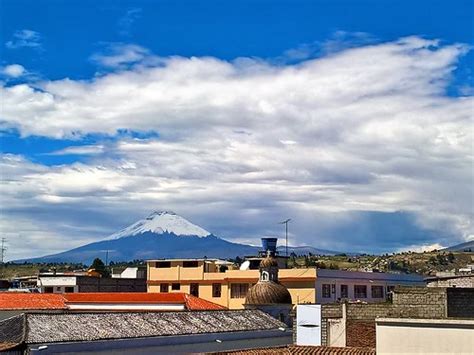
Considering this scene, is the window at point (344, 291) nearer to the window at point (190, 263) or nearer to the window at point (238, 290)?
the window at point (238, 290)

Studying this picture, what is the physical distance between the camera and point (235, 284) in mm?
65812

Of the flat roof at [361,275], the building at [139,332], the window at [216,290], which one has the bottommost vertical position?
the building at [139,332]

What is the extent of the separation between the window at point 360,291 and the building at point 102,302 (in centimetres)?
1442

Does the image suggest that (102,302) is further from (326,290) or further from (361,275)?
(361,275)

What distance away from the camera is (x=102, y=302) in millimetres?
56344

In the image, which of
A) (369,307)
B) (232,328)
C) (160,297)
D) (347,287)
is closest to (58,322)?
(232,328)

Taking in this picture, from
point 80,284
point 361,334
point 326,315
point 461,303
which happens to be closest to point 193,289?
point 80,284

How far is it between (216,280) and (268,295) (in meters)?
14.6

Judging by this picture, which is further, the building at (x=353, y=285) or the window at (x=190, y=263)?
the window at (x=190, y=263)

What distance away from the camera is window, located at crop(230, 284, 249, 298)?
6500 cm

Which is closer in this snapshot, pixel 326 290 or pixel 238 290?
pixel 326 290

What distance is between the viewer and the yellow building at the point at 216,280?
61688mm

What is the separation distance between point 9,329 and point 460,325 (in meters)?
22.6

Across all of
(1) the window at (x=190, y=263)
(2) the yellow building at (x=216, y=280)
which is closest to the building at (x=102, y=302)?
(2) the yellow building at (x=216, y=280)
